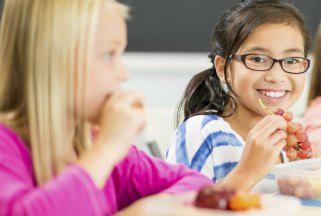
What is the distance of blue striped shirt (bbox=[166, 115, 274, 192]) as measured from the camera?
6.09 feet

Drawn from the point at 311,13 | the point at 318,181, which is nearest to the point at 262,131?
the point at 318,181

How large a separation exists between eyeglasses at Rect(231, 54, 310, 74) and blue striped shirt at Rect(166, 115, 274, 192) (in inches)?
7.1

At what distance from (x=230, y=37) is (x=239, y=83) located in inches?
5.9

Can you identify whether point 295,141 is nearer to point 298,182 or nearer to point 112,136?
point 298,182

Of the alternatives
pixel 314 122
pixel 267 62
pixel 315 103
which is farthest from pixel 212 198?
pixel 315 103

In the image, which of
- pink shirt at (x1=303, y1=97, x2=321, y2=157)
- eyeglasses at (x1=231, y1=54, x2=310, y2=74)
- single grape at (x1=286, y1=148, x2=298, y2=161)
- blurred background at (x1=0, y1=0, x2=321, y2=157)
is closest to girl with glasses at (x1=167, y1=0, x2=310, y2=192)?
eyeglasses at (x1=231, y1=54, x2=310, y2=74)

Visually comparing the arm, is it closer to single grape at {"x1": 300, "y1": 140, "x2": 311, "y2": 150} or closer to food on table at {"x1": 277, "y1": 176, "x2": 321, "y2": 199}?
food on table at {"x1": 277, "y1": 176, "x2": 321, "y2": 199}

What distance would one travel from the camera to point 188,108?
2.14 meters

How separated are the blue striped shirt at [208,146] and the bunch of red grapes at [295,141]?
15 centimetres

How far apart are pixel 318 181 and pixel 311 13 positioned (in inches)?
77.0

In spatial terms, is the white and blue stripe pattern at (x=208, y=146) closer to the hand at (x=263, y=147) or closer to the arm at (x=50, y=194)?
the hand at (x=263, y=147)

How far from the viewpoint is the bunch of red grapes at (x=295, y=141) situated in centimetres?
169

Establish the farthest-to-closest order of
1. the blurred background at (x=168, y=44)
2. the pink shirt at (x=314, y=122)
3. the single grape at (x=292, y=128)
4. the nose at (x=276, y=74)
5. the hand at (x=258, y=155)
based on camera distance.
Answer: the blurred background at (x=168, y=44), the pink shirt at (x=314, y=122), the nose at (x=276, y=74), the single grape at (x=292, y=128), the hand at (x=258, y=155)

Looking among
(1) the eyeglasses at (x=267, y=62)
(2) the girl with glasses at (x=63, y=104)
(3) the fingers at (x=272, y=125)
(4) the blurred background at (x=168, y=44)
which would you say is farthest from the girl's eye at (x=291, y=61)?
(4) the blurred background at (x=168, y=44)
